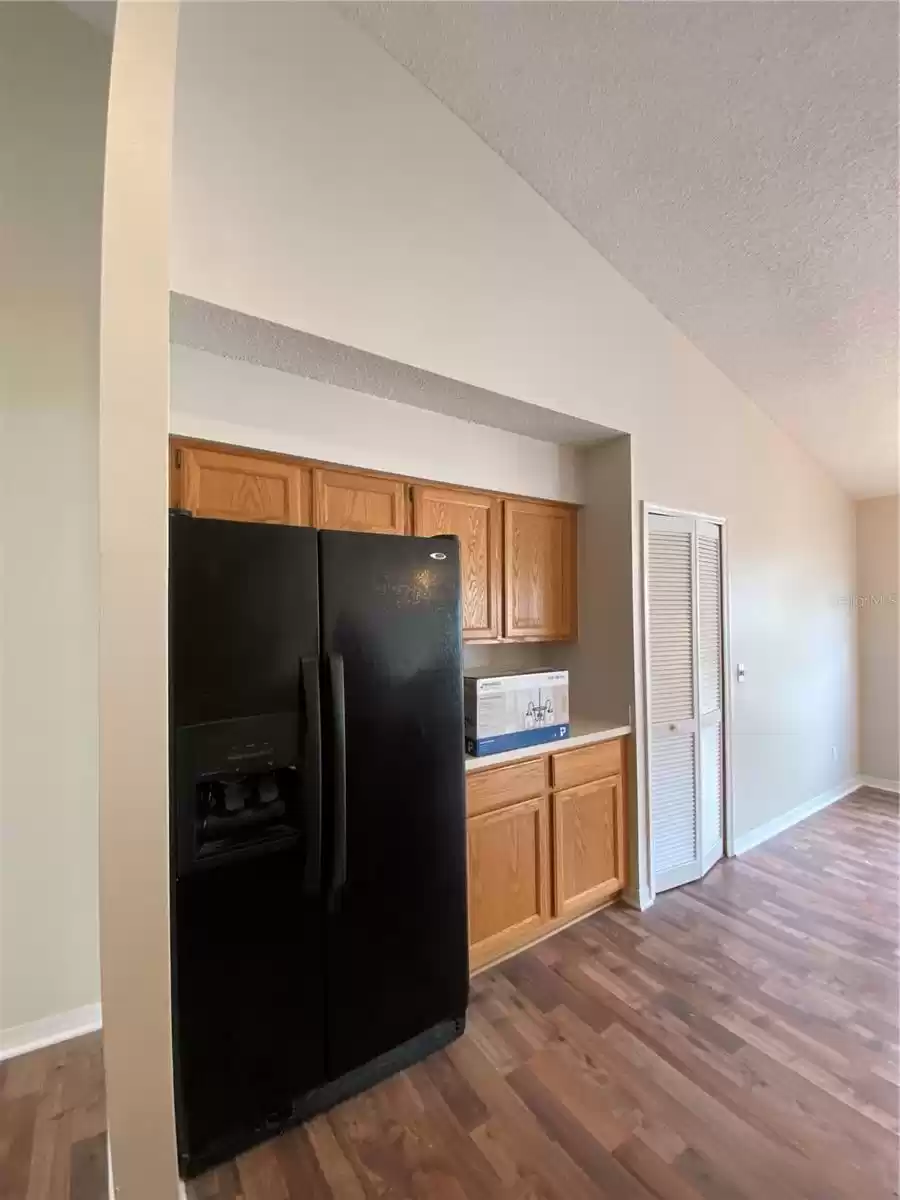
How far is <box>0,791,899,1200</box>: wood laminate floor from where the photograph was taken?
1.48 m

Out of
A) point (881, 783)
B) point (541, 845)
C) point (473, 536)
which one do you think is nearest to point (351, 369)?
point (473, 536)

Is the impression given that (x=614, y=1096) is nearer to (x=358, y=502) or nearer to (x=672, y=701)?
(x=672, y=701)

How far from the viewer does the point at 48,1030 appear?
6.55ft

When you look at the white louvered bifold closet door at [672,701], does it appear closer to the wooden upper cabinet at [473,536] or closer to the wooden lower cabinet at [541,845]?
the wooden lower cabinet at [541,845]

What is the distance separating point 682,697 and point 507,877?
4.61ft

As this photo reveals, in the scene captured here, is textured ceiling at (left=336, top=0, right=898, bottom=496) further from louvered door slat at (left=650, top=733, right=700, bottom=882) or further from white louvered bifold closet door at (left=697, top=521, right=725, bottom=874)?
louvered door slat at (left=650, top=733, right=700, bottom=882)

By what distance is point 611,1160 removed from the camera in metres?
1.53

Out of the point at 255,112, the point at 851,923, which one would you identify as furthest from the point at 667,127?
the point at 851,923

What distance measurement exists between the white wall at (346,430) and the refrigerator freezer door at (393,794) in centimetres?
62

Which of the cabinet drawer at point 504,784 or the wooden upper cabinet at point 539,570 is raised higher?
the wooden upper cabinet at point 539,570

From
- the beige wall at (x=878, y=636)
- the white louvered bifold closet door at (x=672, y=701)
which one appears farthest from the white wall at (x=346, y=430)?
the beige wall at (x=878, y=636)

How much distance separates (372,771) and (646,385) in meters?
2.38

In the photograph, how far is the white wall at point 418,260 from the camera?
167 cm

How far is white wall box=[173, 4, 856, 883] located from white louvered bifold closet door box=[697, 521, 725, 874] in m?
0.19
